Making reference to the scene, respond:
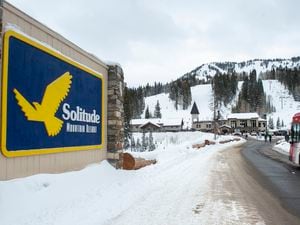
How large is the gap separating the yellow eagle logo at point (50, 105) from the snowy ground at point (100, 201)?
3.48ft

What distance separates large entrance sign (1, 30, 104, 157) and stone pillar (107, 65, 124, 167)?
136 centimetres

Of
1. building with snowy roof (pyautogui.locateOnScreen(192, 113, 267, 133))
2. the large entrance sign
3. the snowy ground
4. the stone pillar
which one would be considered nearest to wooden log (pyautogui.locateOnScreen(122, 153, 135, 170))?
the stone pillar

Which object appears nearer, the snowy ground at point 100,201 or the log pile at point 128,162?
the snowy ground at point 100,201

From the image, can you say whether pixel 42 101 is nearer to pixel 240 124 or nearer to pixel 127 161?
pixel 127 161

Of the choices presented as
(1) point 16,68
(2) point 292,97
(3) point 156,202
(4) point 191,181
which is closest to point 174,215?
(3) point 156,202

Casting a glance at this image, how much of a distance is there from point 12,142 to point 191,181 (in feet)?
22.4

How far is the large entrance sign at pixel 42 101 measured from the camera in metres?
6.32

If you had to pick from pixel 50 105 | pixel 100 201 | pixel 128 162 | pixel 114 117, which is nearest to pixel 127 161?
pixel 128 162

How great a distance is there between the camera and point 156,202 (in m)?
8.20

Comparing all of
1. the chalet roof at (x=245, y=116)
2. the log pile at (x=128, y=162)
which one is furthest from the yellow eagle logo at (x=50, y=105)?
the chalet roof at (x=245, y=116)

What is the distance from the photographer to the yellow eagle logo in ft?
22.3

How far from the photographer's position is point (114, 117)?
11750 mm

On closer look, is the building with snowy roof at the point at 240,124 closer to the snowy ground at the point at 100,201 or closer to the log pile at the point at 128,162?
the log pile at the point at 128,162

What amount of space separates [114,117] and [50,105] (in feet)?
13.8
